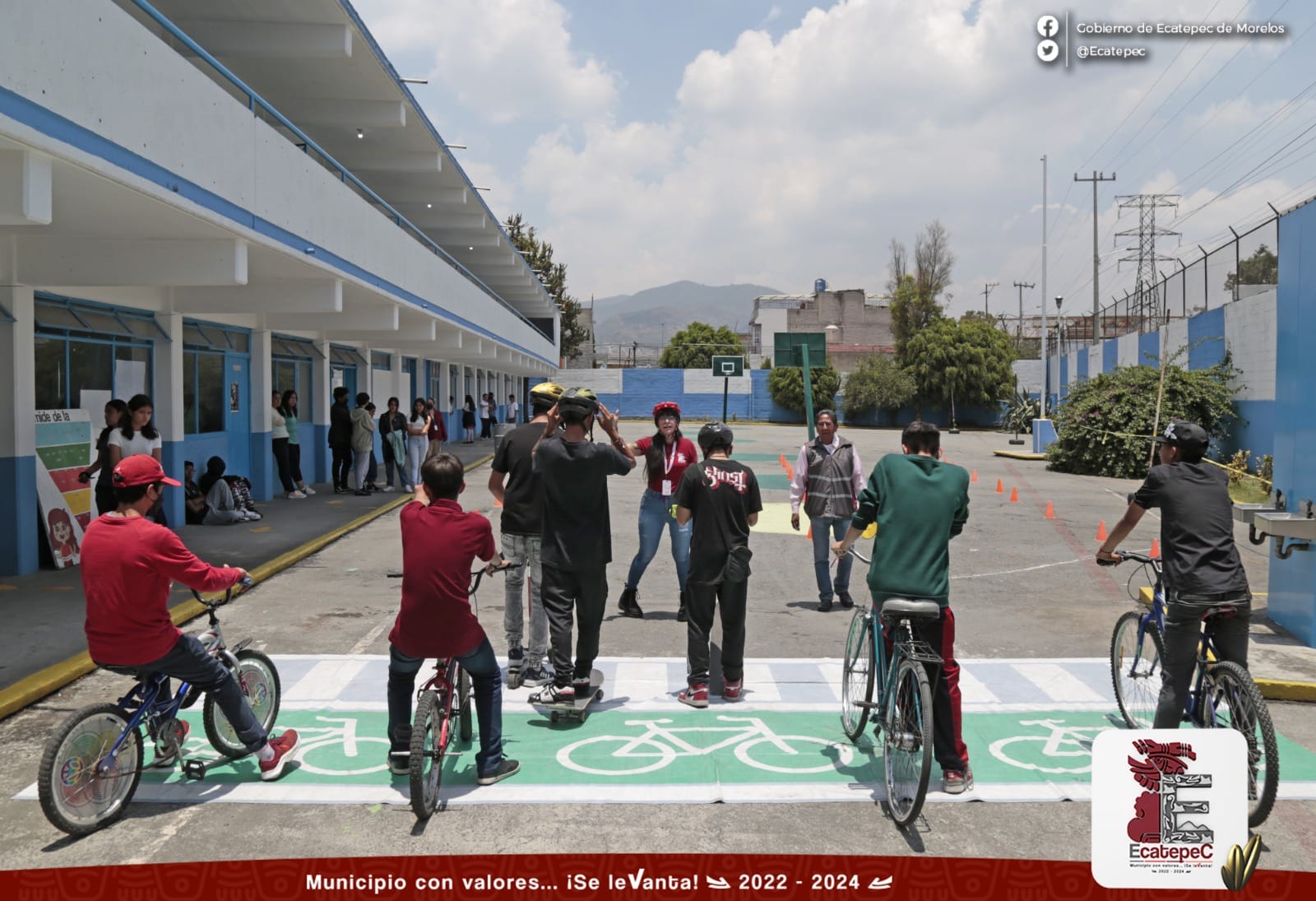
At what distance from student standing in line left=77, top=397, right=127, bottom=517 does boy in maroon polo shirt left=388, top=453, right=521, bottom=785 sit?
7.12 metres

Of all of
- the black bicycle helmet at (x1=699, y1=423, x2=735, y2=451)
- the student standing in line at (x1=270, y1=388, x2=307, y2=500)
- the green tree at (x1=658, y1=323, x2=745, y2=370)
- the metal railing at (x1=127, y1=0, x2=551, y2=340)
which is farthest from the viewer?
the green tree at (x1=658, y1=323, x2=745, y2=370)

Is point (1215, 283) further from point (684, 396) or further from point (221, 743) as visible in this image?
point (684, 396)

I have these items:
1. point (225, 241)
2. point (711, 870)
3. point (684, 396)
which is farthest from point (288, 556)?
point (684, 396)

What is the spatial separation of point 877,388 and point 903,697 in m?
58.0

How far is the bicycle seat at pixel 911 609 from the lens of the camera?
4.75 meters

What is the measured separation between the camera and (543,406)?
7.02 meters

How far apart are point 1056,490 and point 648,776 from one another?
18892 millimetres

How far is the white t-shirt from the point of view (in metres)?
10.9

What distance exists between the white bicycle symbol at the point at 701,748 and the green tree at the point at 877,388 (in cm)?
5667

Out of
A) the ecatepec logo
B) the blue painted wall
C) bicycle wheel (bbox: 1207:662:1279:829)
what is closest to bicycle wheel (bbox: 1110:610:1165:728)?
bicycle wheel (bbox: 1207:662:1279:829)

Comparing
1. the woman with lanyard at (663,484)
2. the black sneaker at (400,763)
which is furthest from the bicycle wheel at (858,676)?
the woman with lanyard at (663,484)

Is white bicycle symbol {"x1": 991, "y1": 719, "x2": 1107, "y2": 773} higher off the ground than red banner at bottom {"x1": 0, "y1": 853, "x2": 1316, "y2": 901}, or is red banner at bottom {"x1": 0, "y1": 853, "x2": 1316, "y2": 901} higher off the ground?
white bicycle symbol {"x1": 991, "y1": 719, "x2": 1107, "y2": 773}

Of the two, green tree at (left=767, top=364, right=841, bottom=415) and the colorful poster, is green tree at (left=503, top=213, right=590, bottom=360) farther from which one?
the colorful poster

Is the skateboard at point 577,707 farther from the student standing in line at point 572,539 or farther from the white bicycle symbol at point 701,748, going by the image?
the white bicycle symbol at point 701,748
